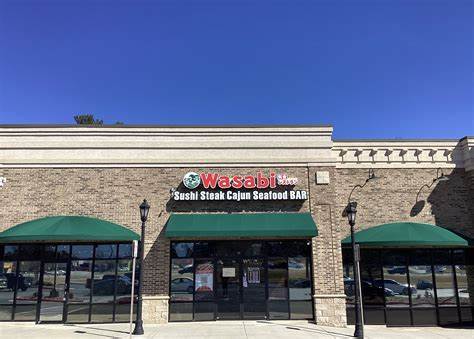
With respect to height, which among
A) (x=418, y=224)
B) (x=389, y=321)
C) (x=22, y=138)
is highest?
(x=22, y=138)

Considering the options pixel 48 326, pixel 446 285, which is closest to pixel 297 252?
pixel 446 285

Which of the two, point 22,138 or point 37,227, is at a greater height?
point 22,138

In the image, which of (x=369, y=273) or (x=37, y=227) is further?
(x=369, y=273)

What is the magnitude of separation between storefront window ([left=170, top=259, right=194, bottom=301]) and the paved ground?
102 cm

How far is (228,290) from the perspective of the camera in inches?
596

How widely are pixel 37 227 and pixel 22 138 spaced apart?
154 inches

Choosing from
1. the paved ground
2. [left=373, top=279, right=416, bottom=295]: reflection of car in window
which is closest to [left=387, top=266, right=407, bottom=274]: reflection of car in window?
[left=373, top=279, right=416, bottom=295]: reflection of car in window

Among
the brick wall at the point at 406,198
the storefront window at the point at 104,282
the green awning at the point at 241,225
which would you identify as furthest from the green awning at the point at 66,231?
the brick wall at the point at 406,198

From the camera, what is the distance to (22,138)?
15.9 metres

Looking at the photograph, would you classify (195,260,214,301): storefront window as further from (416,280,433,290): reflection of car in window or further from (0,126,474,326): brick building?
(416,280,433,290): reflection of car in window

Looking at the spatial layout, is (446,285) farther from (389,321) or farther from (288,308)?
(288,308)

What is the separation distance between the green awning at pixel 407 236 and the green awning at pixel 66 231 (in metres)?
8.56

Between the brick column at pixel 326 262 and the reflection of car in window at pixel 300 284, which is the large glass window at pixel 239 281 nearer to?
the reflection of car in window at pixel 300 284

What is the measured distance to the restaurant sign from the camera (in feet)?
50.6
